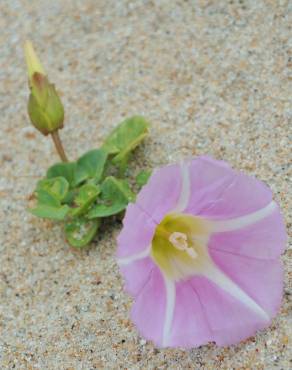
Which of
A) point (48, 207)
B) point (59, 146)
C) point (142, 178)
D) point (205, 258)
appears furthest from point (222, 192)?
point (59, 146)

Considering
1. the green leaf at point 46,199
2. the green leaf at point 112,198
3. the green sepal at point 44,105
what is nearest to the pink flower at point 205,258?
the green leaf at point 112,198

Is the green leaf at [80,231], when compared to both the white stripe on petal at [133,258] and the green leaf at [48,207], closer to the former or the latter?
the green leaf at [48,207]

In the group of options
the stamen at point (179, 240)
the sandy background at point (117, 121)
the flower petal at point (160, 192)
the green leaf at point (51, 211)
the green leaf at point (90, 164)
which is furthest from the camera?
the green leaf at point (90, 164)

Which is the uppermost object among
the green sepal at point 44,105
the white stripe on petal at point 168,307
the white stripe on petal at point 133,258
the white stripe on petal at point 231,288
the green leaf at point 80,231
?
the green sepal at point 44,105

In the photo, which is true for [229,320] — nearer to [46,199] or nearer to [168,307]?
[168,307]

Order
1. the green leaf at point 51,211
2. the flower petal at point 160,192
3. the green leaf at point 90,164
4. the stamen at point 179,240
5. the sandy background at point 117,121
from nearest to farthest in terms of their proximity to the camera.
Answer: the flower petal at point 160,192, the stamen at point 179,240, the sandy background at point 117,121, the green leaf at point 51,211, the green leaf at point 90,164

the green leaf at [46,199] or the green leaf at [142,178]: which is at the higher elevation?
the green leaf at [46,199]
